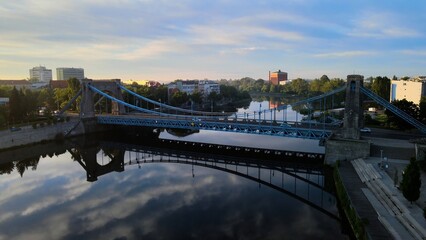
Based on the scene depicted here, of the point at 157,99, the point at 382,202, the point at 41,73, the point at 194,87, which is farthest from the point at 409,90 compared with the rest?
the point at 41,73

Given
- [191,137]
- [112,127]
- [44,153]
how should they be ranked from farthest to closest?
1. [112,127]
2. [191,137]
3. [44,153]

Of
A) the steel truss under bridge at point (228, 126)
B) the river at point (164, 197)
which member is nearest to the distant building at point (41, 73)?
the steel truss under bridge at point (228, 126)

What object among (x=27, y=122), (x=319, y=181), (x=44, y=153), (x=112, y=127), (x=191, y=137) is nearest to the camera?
(x=319, y=181)

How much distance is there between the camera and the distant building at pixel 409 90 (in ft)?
178

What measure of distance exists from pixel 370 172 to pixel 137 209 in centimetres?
1434

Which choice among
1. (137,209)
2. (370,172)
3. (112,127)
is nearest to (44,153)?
(112,127)

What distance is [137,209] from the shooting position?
20.1m

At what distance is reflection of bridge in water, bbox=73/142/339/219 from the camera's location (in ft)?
73.6

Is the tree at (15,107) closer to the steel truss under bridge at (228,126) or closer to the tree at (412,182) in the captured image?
the steel truss under bridge at (228,126)

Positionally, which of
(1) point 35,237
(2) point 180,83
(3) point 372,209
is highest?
(2) point 180,83

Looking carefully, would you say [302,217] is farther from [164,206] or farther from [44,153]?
[44,153]

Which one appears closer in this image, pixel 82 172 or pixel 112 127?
pixel 82 172

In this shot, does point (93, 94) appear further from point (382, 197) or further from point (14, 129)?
point (382, 197)

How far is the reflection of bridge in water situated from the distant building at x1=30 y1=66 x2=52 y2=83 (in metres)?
159
